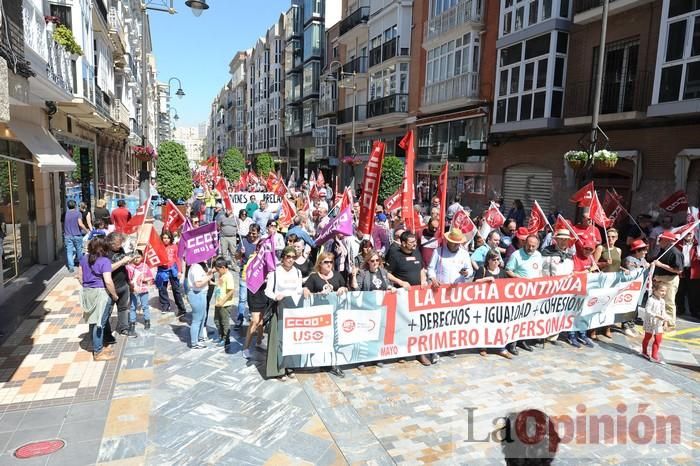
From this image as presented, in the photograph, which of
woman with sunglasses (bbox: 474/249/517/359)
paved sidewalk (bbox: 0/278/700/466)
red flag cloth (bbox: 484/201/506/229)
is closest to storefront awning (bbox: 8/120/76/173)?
paved sidewalk (bbox: 0/278/700/466)

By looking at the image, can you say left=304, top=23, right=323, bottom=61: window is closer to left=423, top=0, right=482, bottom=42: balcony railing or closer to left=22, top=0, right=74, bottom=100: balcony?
left=423, top=0, right=482, bottom=42: balcony railing

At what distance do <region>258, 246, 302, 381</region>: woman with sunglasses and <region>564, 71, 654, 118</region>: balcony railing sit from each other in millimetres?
13373

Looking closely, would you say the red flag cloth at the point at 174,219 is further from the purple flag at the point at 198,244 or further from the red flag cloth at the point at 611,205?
the red flag cloth at the point at 611,205

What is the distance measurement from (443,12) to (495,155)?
8517mm

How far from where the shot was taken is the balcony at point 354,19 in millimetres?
32719

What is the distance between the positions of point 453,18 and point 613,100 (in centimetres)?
1045

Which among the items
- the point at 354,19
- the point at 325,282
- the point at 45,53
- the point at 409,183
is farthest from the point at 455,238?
the point at 354,19

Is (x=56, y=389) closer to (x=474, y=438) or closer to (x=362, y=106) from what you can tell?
(x=474, y=438)

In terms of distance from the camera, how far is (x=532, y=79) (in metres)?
18.3

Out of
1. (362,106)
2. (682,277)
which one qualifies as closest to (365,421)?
(682,277)

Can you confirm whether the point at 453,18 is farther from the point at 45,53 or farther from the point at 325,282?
the point at 325,282

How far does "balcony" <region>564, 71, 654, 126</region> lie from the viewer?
14391mm

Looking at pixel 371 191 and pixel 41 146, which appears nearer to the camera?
pixel 371 191

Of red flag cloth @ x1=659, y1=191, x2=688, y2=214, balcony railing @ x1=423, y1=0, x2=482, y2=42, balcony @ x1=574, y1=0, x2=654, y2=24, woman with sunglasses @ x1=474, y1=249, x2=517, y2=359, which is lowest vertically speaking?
woman with sunglasses @ x1=474, y1=249, x2=517, y2=359
